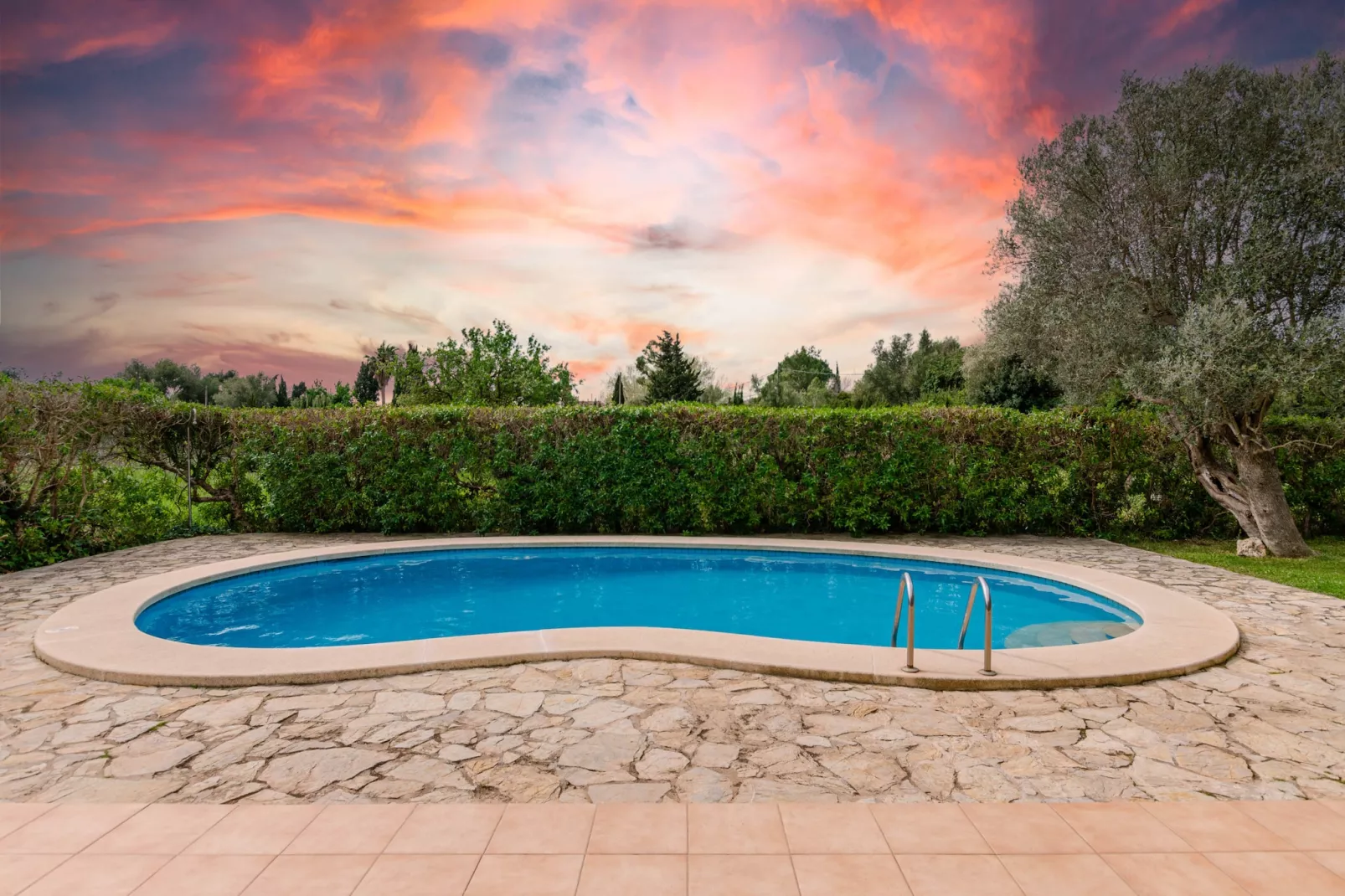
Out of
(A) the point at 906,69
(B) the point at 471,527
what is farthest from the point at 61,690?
A: (A) the point at 906,69

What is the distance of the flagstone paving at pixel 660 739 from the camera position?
3.34m

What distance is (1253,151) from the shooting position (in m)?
9.78

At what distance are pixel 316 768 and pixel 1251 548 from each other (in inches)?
484

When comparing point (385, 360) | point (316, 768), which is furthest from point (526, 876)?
point (385, 360)

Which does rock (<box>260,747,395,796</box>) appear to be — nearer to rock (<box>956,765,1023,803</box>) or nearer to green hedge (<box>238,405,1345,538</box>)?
rock (<box>956,765,1023,803</box>)

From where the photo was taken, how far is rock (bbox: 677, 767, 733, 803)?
10.6ft

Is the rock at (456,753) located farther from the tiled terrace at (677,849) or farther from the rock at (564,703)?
the rock at (564,703)

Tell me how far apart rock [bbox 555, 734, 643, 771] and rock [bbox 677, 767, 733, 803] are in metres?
0.33

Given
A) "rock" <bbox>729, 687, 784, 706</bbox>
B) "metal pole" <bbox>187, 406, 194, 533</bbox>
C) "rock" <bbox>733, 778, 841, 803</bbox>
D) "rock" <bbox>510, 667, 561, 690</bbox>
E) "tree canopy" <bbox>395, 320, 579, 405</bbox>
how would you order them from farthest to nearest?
"tree canopy" <bbox>395, 320, 579, 405</bbox> → "metal pole" <bbox>187, 406, 194, 533</bbox> → "rock" <bbox>510, 667, 561, 690</bbox> → "rock" <bbox>729, 687, 784, 706</bbox> → "rock" <bbox>733, 778, 841, 803</bbox>

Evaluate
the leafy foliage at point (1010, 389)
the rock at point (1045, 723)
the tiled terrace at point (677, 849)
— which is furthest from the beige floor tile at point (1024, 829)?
the leafy foliage at point (1010, 389)

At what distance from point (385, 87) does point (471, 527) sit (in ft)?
28.4

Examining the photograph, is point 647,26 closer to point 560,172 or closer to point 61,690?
point 560,172

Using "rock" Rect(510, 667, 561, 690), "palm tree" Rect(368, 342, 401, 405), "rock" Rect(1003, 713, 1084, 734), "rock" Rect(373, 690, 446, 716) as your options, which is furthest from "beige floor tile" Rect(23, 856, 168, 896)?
"palm tree" Rect(368, 342, 401, 405)

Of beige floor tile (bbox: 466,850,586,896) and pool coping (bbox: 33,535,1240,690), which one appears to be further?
pool coping (bbox: 33,535,1240,690)
